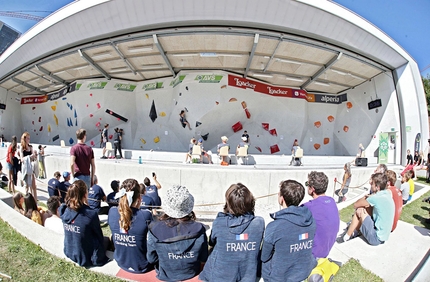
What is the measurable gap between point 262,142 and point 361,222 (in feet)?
40.2

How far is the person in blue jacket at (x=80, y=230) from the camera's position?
2250mm

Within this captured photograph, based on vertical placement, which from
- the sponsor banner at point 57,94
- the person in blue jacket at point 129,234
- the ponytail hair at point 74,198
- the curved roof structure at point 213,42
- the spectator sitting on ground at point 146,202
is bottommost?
the spectator sitting on ground at point 146,202

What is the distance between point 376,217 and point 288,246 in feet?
6.89

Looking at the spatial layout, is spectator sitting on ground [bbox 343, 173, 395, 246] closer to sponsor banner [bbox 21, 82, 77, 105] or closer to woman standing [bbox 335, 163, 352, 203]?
woman standing [bbox 335, 163, 352, 203]

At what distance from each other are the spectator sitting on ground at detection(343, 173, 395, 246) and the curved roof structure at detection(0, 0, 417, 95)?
25.2ft

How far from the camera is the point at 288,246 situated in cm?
187

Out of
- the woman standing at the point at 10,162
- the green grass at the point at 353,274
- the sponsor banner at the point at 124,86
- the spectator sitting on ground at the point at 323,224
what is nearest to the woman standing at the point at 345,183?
the green grass at the point at 353,274

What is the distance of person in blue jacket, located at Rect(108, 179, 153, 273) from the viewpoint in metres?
2.19

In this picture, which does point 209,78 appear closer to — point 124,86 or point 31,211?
point 124,86

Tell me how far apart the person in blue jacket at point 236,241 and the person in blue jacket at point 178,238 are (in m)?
0.16

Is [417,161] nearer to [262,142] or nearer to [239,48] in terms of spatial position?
[262,142]

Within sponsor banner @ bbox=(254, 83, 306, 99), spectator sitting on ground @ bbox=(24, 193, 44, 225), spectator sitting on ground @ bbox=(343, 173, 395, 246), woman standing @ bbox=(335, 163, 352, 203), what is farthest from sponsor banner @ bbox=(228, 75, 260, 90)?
spectator sitting on ground @ bbox=(24, 193, 44, 225)

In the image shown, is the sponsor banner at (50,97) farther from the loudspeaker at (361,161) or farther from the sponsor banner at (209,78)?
the loudspeaker at (361,161)

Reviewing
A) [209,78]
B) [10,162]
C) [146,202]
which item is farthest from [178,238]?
[209,78]
